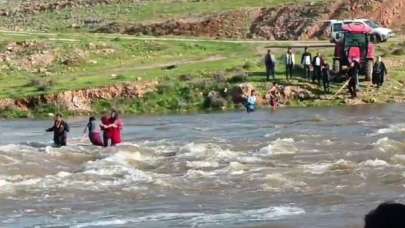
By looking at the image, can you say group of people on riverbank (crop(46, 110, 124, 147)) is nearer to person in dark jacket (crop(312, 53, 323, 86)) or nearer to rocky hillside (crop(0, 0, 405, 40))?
person in dark jacket (crop(312, 53, 323, 86))

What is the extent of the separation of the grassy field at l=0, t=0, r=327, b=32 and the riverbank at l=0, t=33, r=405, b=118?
16.9 meters

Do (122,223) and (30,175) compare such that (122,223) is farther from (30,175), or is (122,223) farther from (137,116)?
(137,116)

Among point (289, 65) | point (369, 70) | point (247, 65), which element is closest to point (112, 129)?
point (289, 65)

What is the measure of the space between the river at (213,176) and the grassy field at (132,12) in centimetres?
3897

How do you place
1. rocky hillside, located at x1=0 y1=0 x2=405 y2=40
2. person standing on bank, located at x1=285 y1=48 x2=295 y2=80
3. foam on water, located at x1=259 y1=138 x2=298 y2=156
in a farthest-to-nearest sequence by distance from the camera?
rocky hillside, located at x1=0 y1=0 x2=405 y2=40 → person standing on bank, located at x1=285 y1=48 x2=295 y2=80 → foam on water, located at x1=259 y1=138 x2=298 y2=156

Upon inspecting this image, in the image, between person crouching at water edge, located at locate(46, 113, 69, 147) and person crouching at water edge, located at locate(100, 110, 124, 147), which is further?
person crouching at water edge, located at locate(46, 113, 69, 147)

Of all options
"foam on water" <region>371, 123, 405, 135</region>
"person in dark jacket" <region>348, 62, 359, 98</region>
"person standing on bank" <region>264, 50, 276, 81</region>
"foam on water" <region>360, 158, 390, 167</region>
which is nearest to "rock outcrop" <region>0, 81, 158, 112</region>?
"person standing on bank" <region>264, 50, 276, 81</region>

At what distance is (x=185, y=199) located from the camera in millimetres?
18078

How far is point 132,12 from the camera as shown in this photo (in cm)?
7706

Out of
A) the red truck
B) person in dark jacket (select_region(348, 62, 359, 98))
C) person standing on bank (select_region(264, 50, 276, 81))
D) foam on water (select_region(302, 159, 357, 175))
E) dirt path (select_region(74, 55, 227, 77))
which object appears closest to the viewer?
foam on water (select_region(302, 159, 357, 175))

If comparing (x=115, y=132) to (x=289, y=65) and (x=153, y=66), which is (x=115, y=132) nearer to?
(x=289, y=65)

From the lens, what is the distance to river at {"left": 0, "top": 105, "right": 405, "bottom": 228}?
1600 centimetres

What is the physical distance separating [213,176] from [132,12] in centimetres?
5723

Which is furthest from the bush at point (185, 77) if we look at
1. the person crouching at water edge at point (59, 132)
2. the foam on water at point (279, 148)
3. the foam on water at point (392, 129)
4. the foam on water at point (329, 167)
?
the foam on water at point (329, 167)
